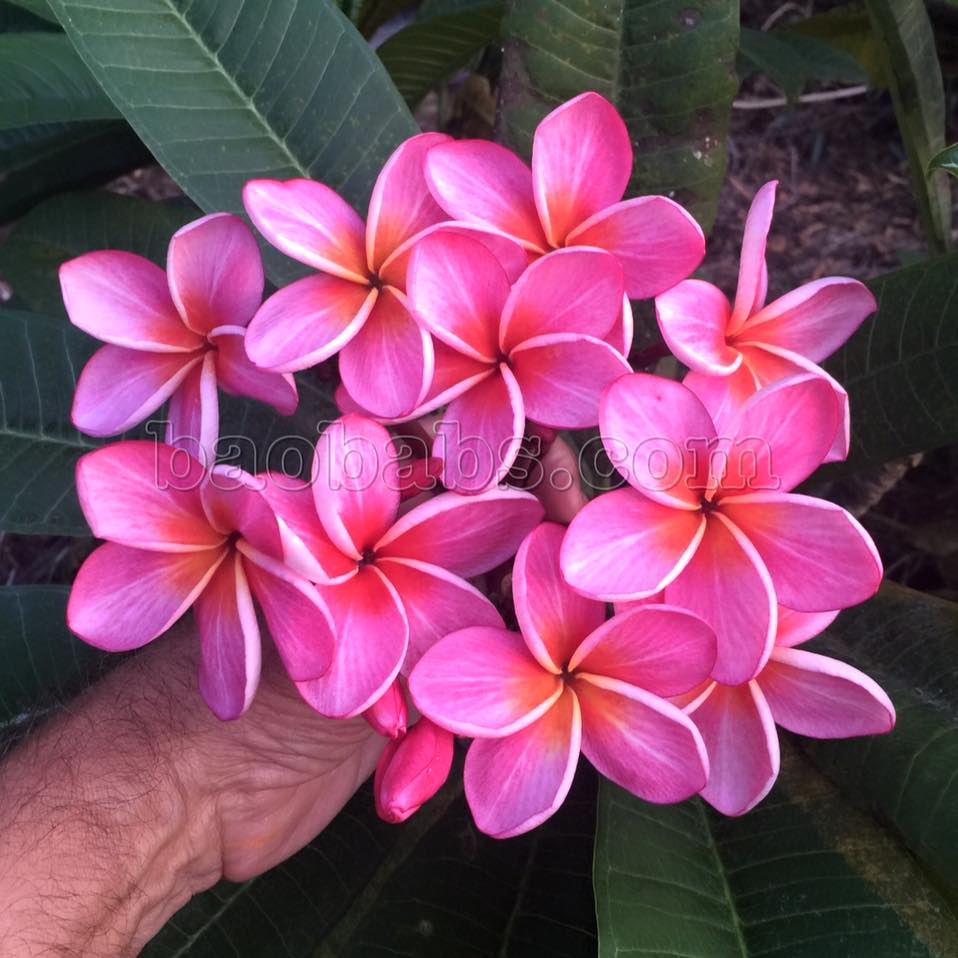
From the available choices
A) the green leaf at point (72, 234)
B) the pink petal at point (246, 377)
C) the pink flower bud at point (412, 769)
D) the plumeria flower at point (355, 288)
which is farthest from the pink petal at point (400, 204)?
the green leaf at point (72, 234)

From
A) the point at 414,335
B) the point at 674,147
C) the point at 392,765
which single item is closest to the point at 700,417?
the point at 414,335

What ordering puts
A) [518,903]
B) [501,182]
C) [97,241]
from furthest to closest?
1. [97,241]
2. [518,903]
3. [501,182]

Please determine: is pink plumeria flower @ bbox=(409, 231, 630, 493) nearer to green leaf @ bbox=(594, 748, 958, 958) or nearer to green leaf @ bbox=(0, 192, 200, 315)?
green leaf @ bbox=(594, 748, 958, 958)

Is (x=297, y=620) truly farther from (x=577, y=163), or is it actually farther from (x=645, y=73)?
(x=645, y=73)

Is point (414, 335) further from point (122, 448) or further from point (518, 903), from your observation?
point (518, 903)

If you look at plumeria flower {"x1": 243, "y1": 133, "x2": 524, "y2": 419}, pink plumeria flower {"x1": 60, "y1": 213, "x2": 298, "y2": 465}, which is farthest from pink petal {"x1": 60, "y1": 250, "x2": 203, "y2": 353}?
plumeria flower {"x1": 243, "y1": 133, "x2": 524, "y2": 419}

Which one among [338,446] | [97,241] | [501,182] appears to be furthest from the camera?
[97,241]

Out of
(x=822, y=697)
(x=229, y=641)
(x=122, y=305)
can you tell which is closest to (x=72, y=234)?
(x=122, y=305)
